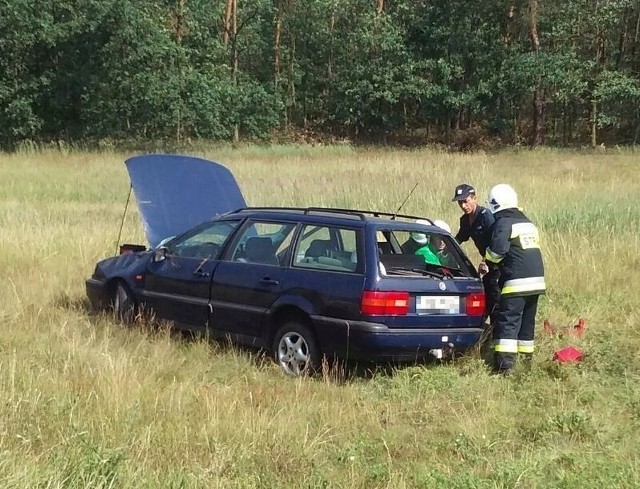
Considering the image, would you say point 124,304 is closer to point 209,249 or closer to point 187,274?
point 187,274

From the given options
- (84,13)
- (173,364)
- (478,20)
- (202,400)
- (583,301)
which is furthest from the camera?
(478,20)

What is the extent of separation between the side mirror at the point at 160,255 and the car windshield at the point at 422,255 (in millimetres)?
2207

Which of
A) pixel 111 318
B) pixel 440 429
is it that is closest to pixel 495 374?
pixel 440 429

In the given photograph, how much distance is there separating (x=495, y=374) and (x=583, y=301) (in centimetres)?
256

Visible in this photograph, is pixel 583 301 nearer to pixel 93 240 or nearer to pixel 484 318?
pixel 484 318

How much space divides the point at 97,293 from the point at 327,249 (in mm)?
3075

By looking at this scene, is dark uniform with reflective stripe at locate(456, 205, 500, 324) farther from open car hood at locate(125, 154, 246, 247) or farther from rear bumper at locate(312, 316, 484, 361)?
open car hood at locate(125, 154, 246, 247)

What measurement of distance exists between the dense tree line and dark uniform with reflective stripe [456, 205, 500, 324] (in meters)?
28.7

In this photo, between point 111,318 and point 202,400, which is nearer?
point 202,400

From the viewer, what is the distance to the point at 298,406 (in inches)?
221

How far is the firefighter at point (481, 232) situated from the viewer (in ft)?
25.1

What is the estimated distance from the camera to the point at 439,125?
50594mm

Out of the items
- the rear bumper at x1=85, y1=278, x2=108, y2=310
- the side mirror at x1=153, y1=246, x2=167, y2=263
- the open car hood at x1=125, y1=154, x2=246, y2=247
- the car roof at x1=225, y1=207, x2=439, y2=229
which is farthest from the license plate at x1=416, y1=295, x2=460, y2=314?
the open car hood at x1=125, y1=154, x2=246, y2=247

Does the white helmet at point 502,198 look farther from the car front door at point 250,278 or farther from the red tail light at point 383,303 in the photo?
the car front door at point 250,278
